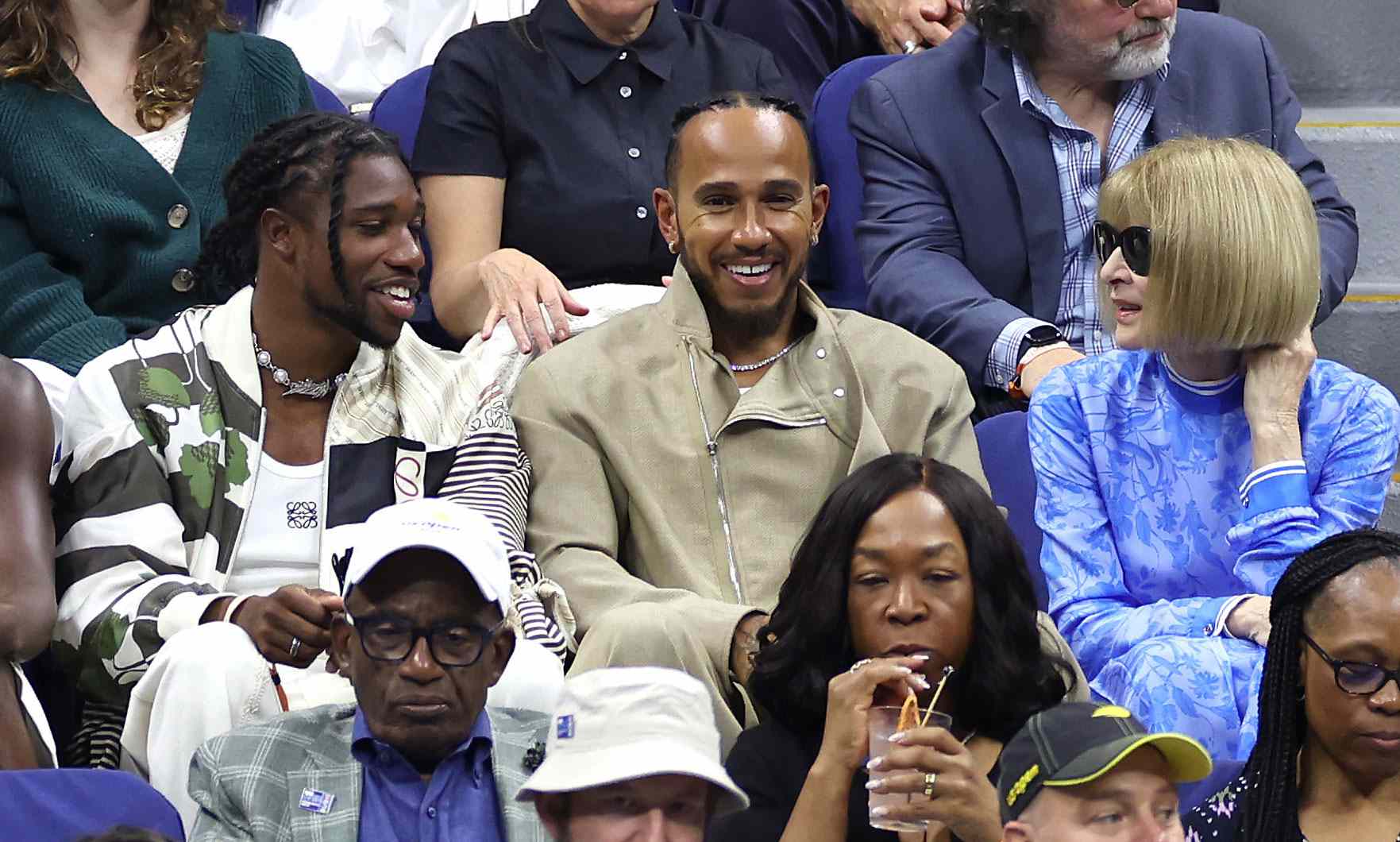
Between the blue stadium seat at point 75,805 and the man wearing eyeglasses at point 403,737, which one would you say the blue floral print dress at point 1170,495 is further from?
the blue stadium seat at point 75,805

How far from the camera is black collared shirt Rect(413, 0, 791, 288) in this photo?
405 centimetres

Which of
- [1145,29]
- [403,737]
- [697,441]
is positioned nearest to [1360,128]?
[1145,29]

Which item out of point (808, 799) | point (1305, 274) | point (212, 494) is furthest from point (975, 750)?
point (212, 494)

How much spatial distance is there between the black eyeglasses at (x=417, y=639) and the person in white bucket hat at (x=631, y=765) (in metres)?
0.29

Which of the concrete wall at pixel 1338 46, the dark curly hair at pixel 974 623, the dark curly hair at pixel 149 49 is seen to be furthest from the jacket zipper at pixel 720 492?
the concrete wall at pixel 1338 46

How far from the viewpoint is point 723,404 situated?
135 inches

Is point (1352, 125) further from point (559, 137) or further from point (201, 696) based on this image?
point (201, 696)

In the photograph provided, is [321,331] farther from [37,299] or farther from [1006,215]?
[1006,215]

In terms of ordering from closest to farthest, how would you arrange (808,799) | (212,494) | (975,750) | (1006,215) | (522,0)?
(808,799)
(975,750)
(212,494)
(1006,215)
(522,0)

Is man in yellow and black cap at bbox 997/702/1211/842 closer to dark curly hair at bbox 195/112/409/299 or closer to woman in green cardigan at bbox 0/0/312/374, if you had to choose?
dark curly hair at bbox 195/112/409/299

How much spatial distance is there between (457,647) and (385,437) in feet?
2.54

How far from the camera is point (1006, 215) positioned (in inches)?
161

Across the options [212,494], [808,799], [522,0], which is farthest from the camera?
[522,0]

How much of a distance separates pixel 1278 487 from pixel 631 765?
130 centimetres
